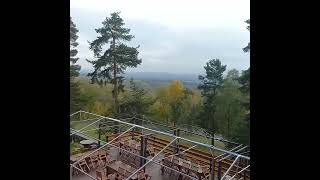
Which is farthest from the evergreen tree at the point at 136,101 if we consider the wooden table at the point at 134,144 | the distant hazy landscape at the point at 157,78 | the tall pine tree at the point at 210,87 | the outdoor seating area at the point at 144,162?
the wooden table at the point at 134,144

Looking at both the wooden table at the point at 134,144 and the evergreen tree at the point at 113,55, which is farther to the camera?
the evergreen tree at the point at 113,55

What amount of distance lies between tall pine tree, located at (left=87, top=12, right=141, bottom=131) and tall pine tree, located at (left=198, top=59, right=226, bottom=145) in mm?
4642

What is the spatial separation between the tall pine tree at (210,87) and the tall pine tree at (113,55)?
4.64 meters

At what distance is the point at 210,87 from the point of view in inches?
893

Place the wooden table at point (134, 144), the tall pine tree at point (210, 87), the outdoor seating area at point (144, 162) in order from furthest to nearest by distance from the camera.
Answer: the tall pine tree at point (210, 87) < the wooden table at point (134, 144) < the outdoor seating area at point (144, 162)

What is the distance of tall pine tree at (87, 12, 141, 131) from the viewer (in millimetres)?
22250

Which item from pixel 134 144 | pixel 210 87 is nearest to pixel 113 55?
pixel 210 87

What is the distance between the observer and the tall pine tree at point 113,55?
876 inches

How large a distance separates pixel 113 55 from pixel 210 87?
6.74m

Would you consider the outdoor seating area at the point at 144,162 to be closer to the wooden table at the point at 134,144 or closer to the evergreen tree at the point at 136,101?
the wooden table at the point at 134,144

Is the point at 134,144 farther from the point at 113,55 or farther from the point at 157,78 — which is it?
the point at 157,78
